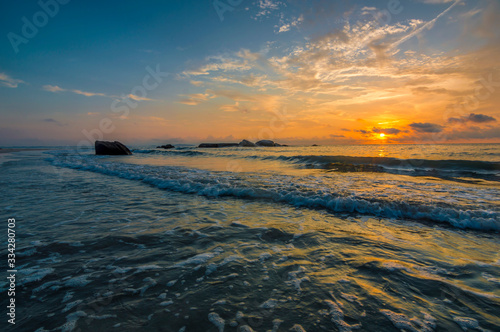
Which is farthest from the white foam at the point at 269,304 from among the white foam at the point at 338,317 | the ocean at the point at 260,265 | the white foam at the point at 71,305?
the white foam at the point at 71,305

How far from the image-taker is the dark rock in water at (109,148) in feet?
101

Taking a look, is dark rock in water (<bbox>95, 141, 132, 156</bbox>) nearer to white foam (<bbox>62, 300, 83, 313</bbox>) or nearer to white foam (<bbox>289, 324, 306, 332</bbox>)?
white foam (<bbox>62, 300, 83, 313</bbox>)

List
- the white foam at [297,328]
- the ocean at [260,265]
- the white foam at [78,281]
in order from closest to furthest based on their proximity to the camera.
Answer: the white foam at [297,328]
the ocean at [260,265]
the white foam at [78,281]

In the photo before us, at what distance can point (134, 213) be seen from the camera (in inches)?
233

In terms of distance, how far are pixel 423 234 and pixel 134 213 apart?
696 centimetres

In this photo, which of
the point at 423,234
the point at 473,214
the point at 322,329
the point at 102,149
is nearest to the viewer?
the point at 322,329

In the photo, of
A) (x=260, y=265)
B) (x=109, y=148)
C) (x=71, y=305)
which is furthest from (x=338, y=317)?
(x=109, y=148)

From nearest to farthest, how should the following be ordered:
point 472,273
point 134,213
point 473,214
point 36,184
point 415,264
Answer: point 472,273 < point 415,264 < point 473,214 < point 134,213 < point 36,184

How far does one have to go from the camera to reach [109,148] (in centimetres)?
3112

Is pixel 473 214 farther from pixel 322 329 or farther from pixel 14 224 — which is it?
pixel 14 224

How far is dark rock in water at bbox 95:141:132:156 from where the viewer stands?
3089cm

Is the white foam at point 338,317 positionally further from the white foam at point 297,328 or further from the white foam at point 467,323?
the white foam at point 467,323

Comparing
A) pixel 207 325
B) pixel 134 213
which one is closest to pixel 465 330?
pixel 207 325

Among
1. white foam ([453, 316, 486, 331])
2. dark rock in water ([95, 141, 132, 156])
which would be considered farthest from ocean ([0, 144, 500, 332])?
dark rock in water ([95, 141, 132, 156])
